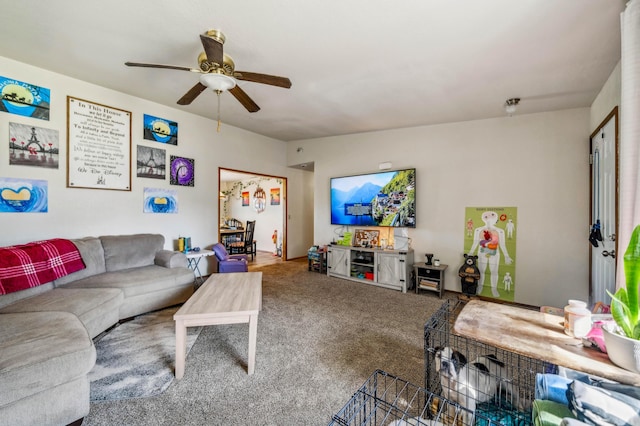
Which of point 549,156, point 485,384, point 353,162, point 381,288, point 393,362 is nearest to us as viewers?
point 485,384

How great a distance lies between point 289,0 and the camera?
174 centimetres

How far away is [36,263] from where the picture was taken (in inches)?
92.6

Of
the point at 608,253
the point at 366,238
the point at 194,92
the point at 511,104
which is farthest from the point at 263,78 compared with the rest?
the point at 608,253

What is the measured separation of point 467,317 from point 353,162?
3860 mm

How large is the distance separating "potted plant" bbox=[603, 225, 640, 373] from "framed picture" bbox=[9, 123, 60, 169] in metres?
4.78

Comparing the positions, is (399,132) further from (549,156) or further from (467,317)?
(467,317)

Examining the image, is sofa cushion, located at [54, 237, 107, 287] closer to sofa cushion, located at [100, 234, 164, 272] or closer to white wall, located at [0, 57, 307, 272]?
sofa cushion, located at [100, 234, 164, 272]

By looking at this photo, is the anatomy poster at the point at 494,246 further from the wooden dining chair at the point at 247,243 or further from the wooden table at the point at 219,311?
the wooden dining chair at the point at 247,243

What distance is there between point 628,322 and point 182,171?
4.73 meters

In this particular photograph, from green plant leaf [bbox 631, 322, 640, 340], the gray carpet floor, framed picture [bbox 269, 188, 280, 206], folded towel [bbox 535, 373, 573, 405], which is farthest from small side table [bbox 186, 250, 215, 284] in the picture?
green plant leaf [bbox 631, 322, 640, 340]

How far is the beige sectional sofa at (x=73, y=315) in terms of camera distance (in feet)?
4.20

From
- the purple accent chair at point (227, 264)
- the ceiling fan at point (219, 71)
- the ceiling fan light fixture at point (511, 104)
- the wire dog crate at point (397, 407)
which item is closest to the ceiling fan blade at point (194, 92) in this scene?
the ceiling fan at point (219, 71)

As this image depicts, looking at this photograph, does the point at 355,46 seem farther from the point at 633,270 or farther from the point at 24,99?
the point at 24,99

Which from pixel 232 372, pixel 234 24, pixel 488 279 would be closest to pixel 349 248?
pixel 488 279
